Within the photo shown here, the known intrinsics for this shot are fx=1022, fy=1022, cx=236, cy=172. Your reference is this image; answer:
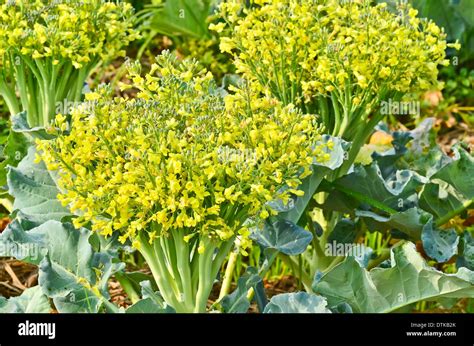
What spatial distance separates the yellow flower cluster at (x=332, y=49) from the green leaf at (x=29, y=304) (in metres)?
1.03

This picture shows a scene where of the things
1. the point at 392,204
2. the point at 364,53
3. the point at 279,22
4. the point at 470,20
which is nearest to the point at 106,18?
the point at 279,22

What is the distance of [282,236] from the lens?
3215 millimetres

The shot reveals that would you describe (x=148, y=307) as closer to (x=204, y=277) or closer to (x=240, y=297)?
(x=204, y=277)

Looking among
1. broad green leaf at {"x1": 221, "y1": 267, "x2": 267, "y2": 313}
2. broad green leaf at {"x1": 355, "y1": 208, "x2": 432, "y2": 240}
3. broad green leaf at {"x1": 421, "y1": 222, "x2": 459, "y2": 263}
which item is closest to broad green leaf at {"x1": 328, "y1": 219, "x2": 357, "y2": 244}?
broad green leaf at {"x1": 355, "y1": 208, "x2": 432, "y2": 240}

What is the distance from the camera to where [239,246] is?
3143 millimetres

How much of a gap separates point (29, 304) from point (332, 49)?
127 centimetres

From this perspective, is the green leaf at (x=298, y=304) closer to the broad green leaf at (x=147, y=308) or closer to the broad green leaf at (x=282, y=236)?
the broad green leaf at (x=282, y=236)

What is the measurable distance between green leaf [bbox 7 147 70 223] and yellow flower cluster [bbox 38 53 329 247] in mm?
511

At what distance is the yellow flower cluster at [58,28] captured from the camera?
11.7 ft

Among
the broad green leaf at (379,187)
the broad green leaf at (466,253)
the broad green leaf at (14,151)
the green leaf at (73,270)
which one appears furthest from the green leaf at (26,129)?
the broad green leaf at (466,253)

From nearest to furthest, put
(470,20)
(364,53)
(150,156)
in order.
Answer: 1. (150,156)
2. (364,53)
3. (470,20)

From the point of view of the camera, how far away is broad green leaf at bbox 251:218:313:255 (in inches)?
124

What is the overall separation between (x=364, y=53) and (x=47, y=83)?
1.17 m
